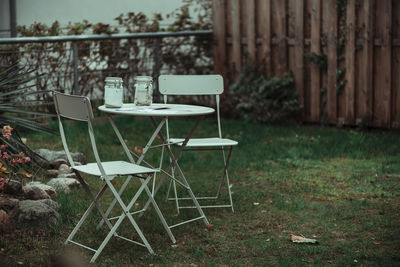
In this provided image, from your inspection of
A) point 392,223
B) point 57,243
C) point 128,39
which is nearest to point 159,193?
point 57,243

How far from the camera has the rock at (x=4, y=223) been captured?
5008mm

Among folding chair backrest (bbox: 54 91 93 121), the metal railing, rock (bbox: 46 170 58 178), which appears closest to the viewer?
folding chair backrest (bbox: 54 91 93 121)

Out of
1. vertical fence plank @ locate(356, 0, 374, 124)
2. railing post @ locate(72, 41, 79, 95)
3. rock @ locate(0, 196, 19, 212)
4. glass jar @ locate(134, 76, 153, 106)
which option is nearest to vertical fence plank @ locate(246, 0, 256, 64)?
vertical fence plank @ locate(356, 0, 374, 124)

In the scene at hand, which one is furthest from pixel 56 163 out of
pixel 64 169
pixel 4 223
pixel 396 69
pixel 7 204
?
pixel 396 69

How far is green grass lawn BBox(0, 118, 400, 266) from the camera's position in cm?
470

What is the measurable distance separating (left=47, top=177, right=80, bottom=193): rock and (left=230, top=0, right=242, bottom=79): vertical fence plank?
481 cm

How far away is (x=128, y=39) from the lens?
34.8 feet

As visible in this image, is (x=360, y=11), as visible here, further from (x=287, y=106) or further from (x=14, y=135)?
(x=14, y=135)

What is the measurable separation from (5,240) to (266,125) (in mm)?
5674

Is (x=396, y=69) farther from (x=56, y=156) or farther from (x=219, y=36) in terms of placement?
(x=56, y=156)

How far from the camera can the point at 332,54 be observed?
31.4 ft

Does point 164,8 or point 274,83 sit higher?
point 164,8

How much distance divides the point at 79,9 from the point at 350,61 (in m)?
6.95

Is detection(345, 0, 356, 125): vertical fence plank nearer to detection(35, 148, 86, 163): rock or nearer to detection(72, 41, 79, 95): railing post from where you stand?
detection(72, 41, 79, 95): railing post
